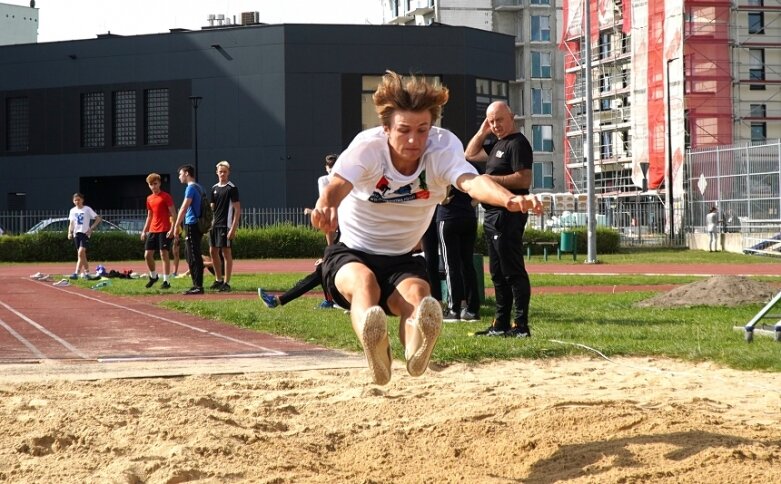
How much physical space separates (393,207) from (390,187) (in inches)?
6.6

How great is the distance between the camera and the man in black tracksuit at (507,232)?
10297 mm

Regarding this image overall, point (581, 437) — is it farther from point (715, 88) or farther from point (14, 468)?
point (715, 88)

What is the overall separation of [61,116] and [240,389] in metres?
48.6

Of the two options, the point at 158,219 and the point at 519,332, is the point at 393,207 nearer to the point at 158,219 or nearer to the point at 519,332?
the point at 519,332

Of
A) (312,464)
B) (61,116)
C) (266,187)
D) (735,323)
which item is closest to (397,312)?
(312,464)

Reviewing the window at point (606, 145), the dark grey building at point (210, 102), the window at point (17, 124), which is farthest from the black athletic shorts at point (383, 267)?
the window at point (606, 145)

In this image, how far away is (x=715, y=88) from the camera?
60188 mm

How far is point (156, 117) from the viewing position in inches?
2099

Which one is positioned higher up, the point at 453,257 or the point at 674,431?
the point at 453,257

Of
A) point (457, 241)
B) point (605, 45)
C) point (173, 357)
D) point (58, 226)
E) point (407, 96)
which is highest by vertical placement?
point (605, 45)

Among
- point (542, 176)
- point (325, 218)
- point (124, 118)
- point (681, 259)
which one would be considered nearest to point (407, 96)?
point (325, 218)

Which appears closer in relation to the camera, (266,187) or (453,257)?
(453,257)

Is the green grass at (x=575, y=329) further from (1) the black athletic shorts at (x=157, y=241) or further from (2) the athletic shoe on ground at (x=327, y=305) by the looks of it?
(1) the black athletic shorts at (x=157, y=241)

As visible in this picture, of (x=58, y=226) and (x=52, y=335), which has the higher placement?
(x=58, y=226)
